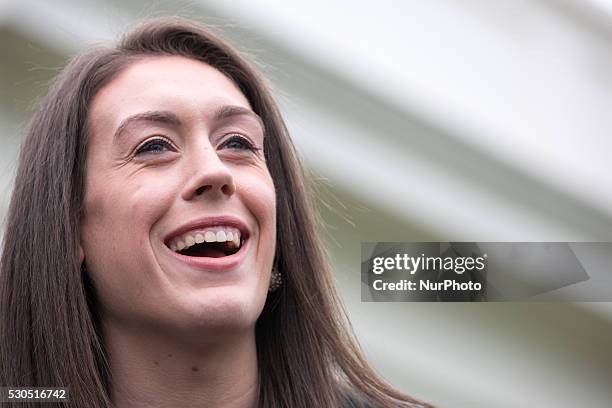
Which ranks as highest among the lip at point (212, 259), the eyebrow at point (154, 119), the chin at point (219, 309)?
the eyebrow at point (154, 119)

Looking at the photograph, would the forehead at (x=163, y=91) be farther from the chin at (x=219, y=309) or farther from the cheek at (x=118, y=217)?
the chin at (x=219, y=309)

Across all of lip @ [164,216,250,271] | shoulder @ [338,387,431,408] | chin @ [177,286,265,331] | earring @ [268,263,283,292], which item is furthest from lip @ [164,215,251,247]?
shoulder @ [338,387,431,408]

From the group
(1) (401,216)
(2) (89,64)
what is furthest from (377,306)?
(2) (89,64)

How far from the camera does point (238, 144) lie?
2104 mm

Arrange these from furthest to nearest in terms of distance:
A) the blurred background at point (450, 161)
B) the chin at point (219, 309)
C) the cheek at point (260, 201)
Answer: the blurred background at point (450, 161) < the cheek at point (260, 201) < the chin at point (219, 309)

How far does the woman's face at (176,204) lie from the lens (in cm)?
193

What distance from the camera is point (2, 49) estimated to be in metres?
3.80

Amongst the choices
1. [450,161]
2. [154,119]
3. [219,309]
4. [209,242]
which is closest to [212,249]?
[209,242]

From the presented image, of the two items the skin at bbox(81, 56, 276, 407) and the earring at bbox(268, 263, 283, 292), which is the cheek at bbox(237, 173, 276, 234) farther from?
the earring at bbox(268, 263, 283, 292)

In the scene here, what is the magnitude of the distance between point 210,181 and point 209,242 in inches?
3.9

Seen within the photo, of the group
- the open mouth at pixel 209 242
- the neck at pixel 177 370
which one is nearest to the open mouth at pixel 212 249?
the open mouth at pixel 209 242

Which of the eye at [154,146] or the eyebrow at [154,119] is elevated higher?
the eyebrow at [154,119]

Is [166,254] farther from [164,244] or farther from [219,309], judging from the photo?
[219,309]

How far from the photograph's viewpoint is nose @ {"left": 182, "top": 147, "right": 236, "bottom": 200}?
194 centimetres
